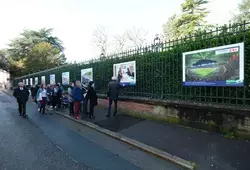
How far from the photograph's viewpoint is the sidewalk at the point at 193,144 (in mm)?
3834

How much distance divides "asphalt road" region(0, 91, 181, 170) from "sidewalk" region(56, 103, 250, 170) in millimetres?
555

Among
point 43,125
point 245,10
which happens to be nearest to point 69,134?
point 43,125

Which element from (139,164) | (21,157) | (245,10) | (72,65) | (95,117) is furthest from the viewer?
(245,10)

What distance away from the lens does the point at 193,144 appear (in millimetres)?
4734

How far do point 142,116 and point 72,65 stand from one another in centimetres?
835

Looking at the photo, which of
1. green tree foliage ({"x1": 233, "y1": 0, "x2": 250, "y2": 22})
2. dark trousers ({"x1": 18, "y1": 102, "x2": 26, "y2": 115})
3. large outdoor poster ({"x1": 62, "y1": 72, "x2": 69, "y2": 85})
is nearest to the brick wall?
dark trousers ({"x1": 18, "y1": 102, "x2": 26, "y2": 115})

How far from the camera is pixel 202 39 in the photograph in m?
5.78

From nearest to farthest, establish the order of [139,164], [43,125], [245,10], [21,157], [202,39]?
[139,164], [21,157], [202,39], [43,125], [245,10]

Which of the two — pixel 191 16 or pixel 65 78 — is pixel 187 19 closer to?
pixel 191 16

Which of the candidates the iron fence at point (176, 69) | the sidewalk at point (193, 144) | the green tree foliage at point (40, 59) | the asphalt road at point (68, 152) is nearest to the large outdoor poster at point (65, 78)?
the iron fence at point (176, 69)

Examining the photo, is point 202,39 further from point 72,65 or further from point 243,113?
point 72,65

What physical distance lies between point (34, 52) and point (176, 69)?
101 feet

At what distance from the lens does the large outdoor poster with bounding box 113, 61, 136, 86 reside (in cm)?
844

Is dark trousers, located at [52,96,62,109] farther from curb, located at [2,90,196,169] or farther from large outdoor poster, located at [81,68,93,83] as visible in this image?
curb, located at [2,90,196,169]
